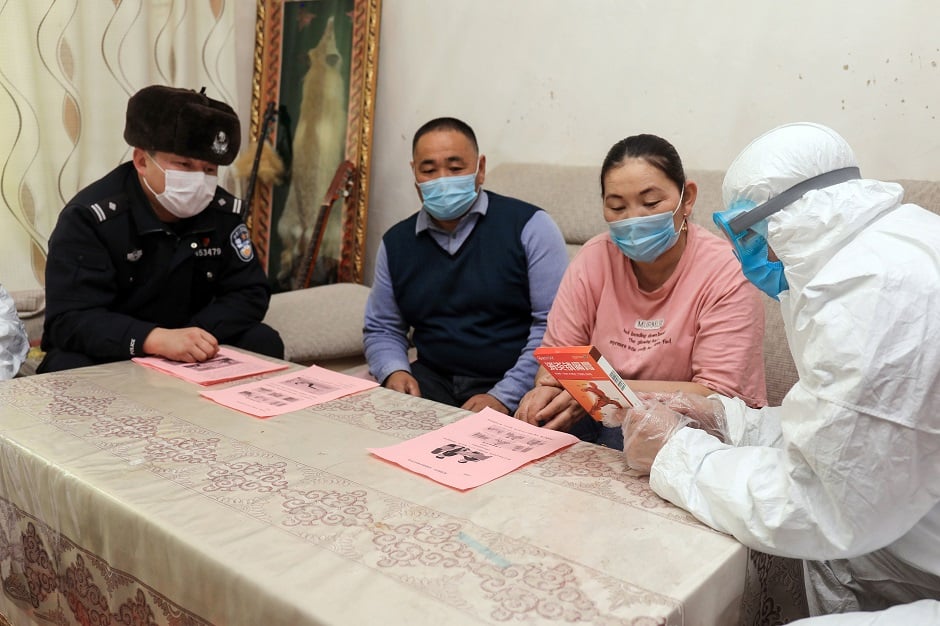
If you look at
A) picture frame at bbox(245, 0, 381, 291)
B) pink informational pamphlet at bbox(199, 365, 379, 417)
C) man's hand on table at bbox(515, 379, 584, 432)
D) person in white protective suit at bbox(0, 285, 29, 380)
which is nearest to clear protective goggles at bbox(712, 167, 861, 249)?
man's hand on table at bbox(515, 379, 584, 432)

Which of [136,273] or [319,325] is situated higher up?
[136,273]

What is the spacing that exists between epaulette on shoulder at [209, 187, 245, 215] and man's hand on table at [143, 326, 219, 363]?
0.51 metres

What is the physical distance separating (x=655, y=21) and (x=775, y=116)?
0.51 meters

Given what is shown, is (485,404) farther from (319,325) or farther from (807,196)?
(807,196)

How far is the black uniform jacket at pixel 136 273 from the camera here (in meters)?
1.98

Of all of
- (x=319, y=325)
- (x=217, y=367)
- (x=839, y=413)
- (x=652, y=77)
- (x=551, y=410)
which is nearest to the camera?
(x=839, y=413)

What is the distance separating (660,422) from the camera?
1.21 meters

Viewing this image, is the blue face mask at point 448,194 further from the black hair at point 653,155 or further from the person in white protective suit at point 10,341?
the person in white protective suit at point 10,341

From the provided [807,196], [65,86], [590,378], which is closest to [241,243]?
[65,86]

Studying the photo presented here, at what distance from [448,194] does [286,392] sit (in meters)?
0.77

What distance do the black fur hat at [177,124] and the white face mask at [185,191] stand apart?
0.05 metres

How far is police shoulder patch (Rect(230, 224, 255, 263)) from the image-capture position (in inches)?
90.7

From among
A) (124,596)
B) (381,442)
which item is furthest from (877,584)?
(124,596)

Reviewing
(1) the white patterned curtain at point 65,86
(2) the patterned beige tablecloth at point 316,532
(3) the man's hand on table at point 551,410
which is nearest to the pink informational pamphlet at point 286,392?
(2) the patterned beige tablecloth at point 316,532
